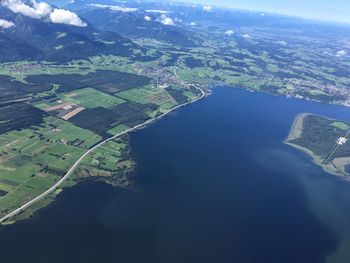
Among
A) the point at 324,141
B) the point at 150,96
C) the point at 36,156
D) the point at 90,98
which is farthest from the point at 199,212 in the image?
the point at 150,96

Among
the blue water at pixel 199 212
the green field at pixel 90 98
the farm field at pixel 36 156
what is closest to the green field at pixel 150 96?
the green field at pixel 90 98

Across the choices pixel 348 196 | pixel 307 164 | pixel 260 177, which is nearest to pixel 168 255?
pixel 260 177

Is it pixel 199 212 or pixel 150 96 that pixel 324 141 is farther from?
pixel 199 212

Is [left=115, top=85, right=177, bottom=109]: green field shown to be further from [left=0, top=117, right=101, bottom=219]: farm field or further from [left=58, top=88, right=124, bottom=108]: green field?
[left=0, top=117, right=101, bottom=219]: farm field

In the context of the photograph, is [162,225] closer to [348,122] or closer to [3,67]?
[348,122]

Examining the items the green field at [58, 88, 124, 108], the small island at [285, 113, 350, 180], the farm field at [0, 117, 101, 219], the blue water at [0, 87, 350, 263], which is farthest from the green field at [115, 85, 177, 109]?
the small island at [285, 113, 350, 180]

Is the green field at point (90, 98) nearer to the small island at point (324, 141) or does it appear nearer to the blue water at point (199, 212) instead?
the blue water at point (199, 212)
